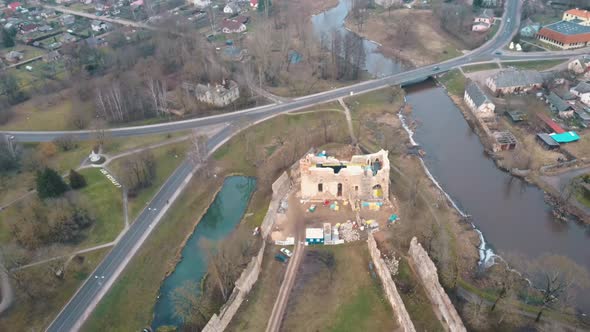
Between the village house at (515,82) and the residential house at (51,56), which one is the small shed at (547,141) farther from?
the residential house at (51,56)

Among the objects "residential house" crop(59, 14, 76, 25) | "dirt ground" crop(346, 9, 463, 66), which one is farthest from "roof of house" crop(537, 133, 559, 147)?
"residential house" crop(59, 14, 76, 25)

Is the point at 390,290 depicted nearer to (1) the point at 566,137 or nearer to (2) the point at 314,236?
(2) the point at 314,236

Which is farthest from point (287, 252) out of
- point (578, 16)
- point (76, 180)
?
point (578, 16)

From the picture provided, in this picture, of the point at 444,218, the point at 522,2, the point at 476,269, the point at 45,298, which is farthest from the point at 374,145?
the point at 522,2

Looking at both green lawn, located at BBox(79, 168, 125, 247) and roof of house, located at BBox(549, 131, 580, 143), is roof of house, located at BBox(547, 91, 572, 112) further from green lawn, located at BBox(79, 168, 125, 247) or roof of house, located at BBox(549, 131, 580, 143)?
green lawn, located at BBox(79, 168, 125, 247)

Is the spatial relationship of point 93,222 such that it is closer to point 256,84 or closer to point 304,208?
point 304,208
